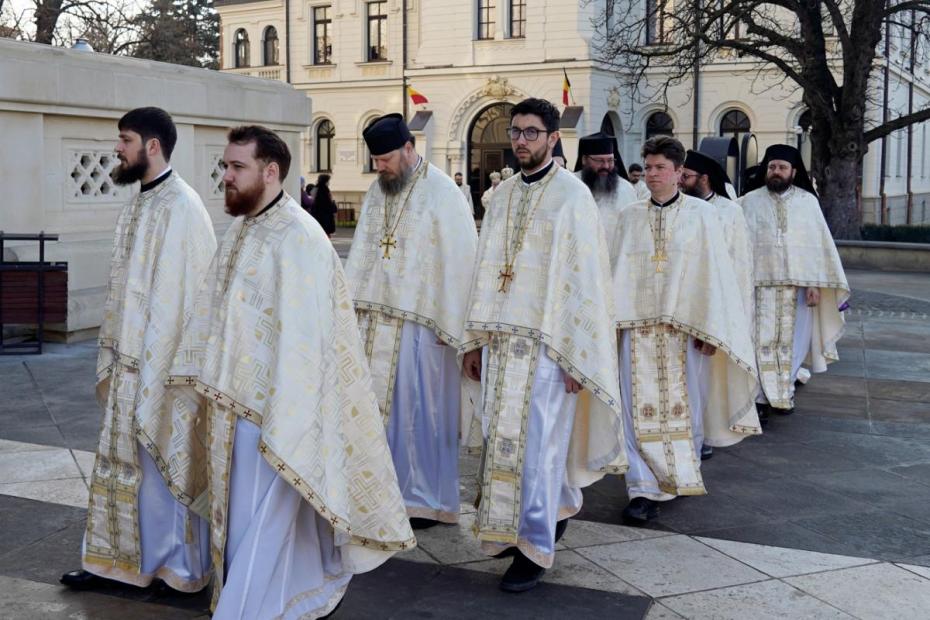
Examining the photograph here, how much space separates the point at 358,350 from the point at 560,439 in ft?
4.21

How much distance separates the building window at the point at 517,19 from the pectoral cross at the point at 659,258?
33.3 meters

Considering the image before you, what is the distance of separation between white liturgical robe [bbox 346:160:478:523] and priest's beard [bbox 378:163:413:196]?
33 mm

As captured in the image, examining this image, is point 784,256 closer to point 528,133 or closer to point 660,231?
point 660,231

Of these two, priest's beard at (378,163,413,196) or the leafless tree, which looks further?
the leafless tree

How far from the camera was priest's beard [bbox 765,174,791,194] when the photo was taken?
897cm

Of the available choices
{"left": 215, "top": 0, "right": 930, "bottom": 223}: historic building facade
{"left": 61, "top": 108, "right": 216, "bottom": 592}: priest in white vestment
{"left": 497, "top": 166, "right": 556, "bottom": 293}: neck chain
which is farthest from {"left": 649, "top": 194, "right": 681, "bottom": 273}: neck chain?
{"left": 215, "top": 0, "right": 930, "bottom": 223}: historic building facade

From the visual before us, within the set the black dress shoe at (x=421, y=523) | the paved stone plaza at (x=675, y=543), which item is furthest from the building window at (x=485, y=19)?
the black dress shoe at (x=421, y=523)

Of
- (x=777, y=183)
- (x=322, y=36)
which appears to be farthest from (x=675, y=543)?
(x=322, y=36)

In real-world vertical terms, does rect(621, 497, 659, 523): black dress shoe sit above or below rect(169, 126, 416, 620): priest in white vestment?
below

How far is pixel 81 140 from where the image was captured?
11297 millimetres

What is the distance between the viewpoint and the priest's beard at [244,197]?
164 inches

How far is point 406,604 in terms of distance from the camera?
4723 millimetres

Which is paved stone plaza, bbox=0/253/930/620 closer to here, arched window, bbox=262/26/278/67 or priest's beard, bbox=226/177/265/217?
priest's beard, bbox=226/177/265/217

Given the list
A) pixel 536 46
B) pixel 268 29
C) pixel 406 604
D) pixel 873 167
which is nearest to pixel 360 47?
pixel 268 29
